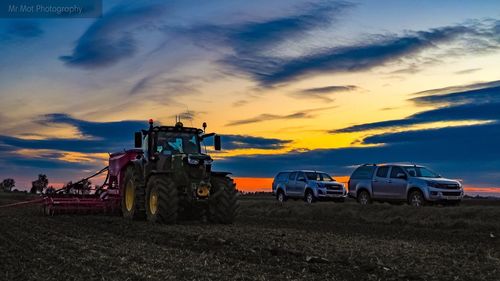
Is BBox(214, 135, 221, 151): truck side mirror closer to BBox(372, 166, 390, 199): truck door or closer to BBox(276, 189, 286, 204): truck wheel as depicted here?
BBox(372, 166, 390, 199): truck door

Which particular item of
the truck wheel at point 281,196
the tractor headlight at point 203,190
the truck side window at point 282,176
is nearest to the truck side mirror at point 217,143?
the tractor headlight at point 203,190

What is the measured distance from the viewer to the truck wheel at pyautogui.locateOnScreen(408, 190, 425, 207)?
82.8 feet

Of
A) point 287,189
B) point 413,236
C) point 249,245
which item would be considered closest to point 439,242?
point 413,236

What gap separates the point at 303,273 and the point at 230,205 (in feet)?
32.3

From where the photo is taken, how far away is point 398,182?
1030 inches

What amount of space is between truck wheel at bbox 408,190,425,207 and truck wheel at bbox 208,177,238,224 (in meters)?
9.55

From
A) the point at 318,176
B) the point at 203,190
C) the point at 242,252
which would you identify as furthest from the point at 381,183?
the point at 242,252

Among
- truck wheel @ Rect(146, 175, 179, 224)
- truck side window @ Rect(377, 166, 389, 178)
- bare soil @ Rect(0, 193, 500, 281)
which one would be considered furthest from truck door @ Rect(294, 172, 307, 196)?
truck wheel @ Rect(146, 175, 179, 224)

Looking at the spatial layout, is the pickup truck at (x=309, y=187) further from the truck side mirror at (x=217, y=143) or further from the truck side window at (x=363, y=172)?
the truck side mirror at (x=217, y=143)

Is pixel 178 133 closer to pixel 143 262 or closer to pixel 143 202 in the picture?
pixel 143 202

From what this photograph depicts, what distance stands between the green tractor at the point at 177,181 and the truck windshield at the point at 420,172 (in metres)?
9.88

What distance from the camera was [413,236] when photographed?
1703 centimetres

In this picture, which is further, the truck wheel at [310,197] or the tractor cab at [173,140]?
the truck wheel at [310,197]

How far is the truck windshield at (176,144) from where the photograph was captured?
68.8ft
